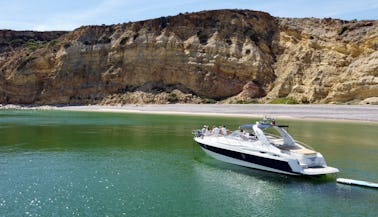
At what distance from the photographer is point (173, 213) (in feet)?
43.9

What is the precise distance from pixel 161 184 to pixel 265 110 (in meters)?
45.4

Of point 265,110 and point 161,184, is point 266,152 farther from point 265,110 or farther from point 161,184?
point 265,110

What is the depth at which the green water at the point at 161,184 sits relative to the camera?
13.9 metres

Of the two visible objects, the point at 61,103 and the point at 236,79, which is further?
the point at 61,103

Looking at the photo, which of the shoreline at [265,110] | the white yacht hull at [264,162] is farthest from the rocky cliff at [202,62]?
the white yacht hull at [264,162]

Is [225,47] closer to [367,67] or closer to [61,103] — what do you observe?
[367,67]

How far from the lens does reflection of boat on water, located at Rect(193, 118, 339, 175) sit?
1831 cm

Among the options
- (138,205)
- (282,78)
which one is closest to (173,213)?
(138,205)

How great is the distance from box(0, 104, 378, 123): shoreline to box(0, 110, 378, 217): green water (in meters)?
25.5

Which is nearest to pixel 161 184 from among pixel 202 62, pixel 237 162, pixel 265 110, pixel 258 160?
pixel 258 160

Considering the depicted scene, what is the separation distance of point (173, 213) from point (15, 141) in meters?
21.0

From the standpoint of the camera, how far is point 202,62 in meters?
78.2

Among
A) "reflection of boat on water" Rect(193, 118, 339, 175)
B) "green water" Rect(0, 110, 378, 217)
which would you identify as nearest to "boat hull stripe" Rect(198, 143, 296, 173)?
"reflection of boat on water" Rect(193, 118, 339, 175)

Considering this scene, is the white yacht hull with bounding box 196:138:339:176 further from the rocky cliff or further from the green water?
the rocky cliff
